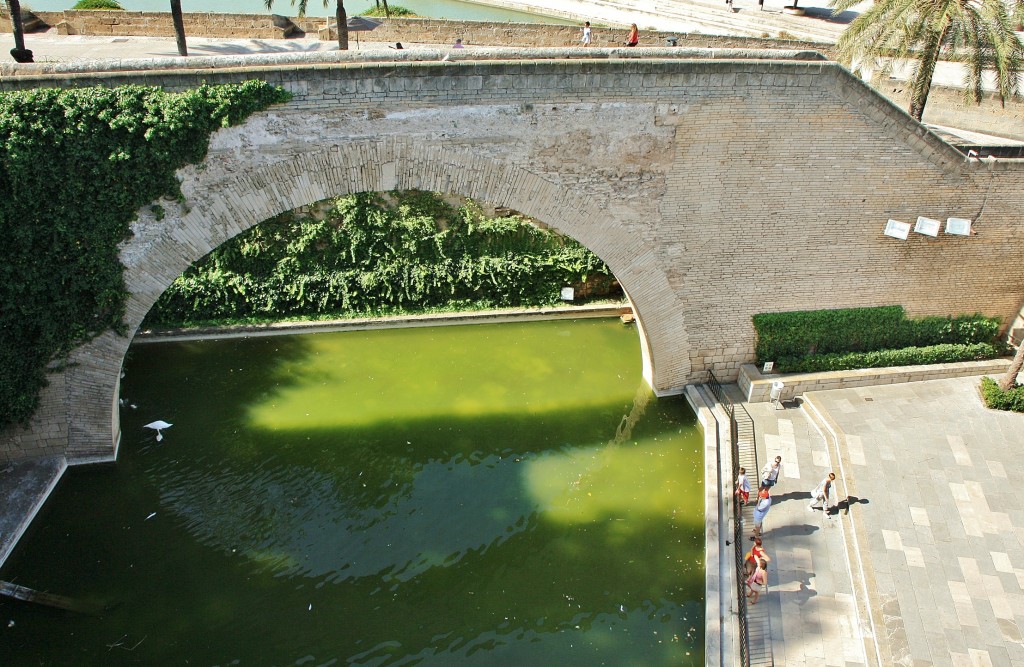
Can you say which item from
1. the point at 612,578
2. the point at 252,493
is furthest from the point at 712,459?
the point at 252,493

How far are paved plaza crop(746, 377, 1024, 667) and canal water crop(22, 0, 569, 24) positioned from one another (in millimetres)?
21638

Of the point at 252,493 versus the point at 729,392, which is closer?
the point at 252,493

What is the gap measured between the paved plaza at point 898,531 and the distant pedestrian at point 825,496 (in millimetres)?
114

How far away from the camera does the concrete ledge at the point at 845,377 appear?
39.0 feet

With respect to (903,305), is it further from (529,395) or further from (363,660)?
(363,660)

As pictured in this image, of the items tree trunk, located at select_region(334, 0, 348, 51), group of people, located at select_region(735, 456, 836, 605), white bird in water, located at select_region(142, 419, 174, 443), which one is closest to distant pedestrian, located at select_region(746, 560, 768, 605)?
group of people, located at select_region(735, 456, 836, 605)

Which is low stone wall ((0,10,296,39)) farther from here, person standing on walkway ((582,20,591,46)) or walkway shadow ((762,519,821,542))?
walkway shadow ((762,519,821,542))

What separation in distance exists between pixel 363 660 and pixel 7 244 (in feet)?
22.3

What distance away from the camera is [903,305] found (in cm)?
1225

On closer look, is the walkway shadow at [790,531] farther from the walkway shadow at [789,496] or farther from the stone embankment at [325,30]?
the stone embankment at [325,30]

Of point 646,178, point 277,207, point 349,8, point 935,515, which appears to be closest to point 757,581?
point 935,515

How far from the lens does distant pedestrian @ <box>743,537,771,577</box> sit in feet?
28.8

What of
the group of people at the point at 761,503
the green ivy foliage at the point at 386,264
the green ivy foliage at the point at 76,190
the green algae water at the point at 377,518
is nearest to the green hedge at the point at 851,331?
the green algae water at the point at 377,518

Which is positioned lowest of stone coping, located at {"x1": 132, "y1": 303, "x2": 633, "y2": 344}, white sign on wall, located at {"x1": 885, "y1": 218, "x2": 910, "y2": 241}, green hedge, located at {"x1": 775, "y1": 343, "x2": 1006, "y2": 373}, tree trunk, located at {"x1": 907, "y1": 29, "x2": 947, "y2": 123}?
stone coping, located at {"x1": 132, "y1": 303, "x2": 633, "y2": 344}
